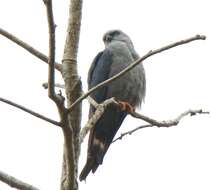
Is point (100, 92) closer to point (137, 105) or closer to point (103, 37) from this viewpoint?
point (137, 105)

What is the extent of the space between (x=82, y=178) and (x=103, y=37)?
11.7 ft

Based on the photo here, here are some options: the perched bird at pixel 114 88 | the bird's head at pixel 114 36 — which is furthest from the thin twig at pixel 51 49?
the bird's head at pixel 114 36

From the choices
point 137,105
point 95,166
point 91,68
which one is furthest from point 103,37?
point 95,166

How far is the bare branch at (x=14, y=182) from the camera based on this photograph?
257 cm

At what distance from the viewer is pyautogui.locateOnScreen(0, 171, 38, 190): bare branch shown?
2572mm

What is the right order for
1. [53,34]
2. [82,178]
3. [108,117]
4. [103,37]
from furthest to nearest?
[103,37]
[108,117]
[82,178]
[53,34]

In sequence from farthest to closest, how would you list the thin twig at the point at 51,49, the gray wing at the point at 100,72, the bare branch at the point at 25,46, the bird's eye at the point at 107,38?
the bird's eye at the point at 107,38
the gray wing at the point at 100,72
the bare branch at the point at 25,46
the thin twig at the point at 51,49

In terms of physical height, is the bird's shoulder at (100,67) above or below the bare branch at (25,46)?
above

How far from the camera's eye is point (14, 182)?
260 centimetres

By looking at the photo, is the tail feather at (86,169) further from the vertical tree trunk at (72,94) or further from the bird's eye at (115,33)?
the bird's eye at (115,33)

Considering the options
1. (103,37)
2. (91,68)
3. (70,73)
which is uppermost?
(103,37)

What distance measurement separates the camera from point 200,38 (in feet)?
8.08

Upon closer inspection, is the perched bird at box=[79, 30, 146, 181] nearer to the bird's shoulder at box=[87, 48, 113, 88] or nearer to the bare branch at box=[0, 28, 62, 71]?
the bird's shoulder at box=[87, 48, 113, 88]

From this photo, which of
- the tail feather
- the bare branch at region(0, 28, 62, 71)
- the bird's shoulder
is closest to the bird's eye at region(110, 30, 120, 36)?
the bird's shoulder
